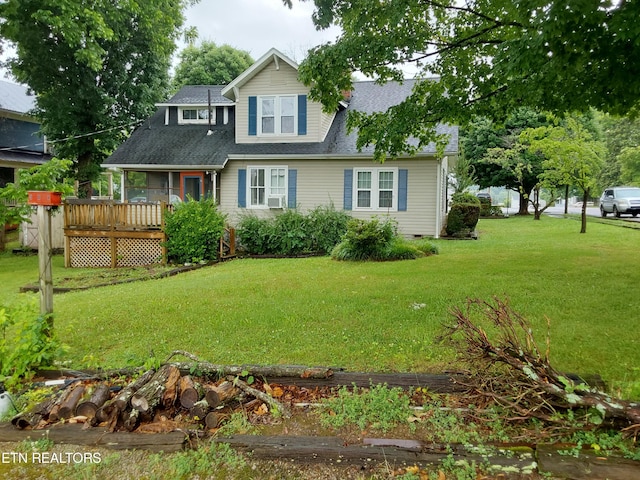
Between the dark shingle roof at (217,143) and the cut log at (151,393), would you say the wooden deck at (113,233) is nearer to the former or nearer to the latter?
the dark shingle roof at (217,143)

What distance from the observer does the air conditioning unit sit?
15711 mm

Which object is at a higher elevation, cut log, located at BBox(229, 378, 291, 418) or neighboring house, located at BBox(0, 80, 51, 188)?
neighboring house, located at BBox(0, 80, 51, 188)

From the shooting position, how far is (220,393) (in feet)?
11.5

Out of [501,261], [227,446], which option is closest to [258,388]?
[227,446]

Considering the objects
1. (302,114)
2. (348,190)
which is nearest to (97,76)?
(302,114)

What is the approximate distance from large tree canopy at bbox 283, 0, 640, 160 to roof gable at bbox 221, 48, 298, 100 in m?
7.46

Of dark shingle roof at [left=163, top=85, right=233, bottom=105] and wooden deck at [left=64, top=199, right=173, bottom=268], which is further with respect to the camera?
dark shingle roof at [left=163, top=85, right=233, bottom=105]

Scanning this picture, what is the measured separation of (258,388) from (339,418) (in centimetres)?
89

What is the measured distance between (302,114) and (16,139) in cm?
1720

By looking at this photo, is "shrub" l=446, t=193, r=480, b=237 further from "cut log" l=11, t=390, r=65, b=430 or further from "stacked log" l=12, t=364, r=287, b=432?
"cut log" l=11, t=390, r=65, b=430

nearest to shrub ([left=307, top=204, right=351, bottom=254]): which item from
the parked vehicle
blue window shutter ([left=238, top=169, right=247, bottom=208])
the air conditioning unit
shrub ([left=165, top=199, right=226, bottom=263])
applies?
the air conditioning unit

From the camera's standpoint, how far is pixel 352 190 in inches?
602

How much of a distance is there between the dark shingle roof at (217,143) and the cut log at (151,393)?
1209 cm

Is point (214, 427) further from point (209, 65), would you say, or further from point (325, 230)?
point (209, 65)
